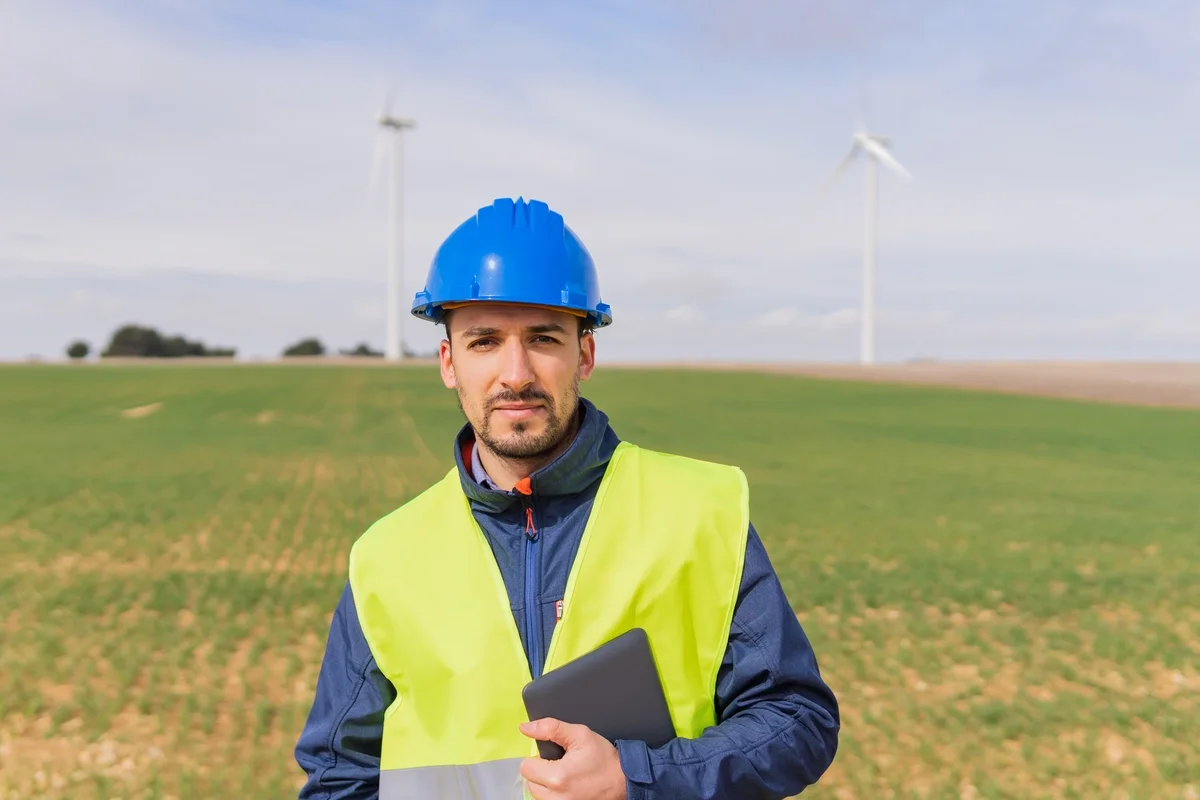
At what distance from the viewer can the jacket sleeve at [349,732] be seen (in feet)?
7.20

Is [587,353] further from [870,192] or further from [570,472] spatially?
[870,192]

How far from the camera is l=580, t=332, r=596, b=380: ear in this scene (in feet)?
8.06

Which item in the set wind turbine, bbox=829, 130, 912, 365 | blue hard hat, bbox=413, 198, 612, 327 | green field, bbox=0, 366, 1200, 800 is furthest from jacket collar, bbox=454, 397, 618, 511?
wind turbine, bbox=829, 130, 912, 365

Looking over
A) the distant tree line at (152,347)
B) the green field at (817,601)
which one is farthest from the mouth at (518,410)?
the distant tree line at (152,347)

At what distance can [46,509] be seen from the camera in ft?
48.0

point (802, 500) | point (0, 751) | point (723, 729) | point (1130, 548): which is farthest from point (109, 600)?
point (1130, 548)

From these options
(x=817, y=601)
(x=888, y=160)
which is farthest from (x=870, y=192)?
(x=817, y=601)

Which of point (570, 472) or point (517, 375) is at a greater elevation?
point (517, 375)

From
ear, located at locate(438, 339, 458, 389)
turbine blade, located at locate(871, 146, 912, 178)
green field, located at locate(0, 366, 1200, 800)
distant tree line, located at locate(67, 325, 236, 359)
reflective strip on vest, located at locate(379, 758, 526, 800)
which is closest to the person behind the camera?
reflective strip on vest, located at locate(379, 758, 526, 800)

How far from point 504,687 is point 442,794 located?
10.8 inches

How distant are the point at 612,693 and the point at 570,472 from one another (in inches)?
20.1

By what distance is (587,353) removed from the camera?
2.47 m

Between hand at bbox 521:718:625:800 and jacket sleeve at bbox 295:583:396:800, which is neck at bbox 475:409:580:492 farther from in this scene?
hand at bbox 521:718:625:800

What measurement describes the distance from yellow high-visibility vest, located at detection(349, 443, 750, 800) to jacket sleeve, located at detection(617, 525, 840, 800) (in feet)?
0.16
